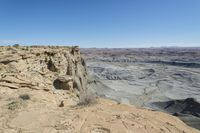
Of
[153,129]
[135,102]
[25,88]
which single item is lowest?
[135,102]

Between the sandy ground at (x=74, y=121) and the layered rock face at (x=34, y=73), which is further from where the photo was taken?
the layered rock face at (x=34, y=73)

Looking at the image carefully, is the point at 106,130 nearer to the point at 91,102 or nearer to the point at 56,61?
the point at 91,102

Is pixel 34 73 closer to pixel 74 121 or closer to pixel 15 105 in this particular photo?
pixel 15 105

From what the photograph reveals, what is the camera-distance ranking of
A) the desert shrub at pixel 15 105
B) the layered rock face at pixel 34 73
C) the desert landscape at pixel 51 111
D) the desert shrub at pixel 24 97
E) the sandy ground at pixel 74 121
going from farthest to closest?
the layered rock face at pixel 34 73 < the desert shrub at pixel 24 97 < the desert shrub at pixel 15 105 < the desert landscape at pixel 51 111 < the sandy ground at pixel 74 121

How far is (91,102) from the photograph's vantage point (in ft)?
34.8

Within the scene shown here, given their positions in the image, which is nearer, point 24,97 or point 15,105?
point 15,105

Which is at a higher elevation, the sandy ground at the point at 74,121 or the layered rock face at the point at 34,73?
the layered rock face at the point at 34,73

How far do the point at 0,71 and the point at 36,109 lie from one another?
501cm

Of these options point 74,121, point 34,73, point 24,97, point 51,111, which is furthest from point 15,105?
point 34,73

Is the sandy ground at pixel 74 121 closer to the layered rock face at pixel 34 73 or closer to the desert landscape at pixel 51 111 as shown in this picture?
the desert landscape at pixel 51 111

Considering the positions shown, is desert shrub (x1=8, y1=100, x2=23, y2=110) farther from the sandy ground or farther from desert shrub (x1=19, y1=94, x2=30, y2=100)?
desert shrub (x1=19, y1=94, x2=30, y2=100)

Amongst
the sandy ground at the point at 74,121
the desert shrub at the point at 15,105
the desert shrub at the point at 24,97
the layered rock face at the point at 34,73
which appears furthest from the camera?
the layered rock face at the point at 34,73

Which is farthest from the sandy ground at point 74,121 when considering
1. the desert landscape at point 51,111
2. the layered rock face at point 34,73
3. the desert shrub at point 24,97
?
the layered rock face at point 34,73

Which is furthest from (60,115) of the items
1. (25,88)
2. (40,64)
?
(40,64)
